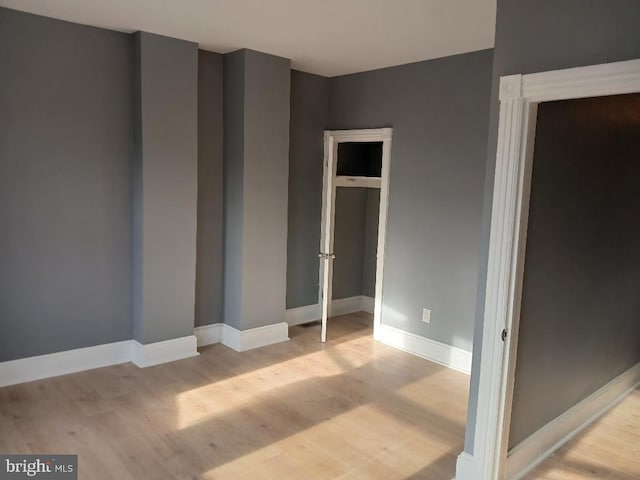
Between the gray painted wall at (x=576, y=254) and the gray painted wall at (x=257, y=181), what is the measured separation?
2555mm

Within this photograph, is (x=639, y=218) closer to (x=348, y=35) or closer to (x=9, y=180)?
(x=348, y=35)

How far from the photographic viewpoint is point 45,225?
371cm

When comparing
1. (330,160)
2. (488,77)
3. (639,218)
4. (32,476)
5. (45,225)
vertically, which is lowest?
(32,476)

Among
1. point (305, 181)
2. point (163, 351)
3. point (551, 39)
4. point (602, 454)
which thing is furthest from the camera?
point (305, 181)

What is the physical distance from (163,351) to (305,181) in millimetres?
2122

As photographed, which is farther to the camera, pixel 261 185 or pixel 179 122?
pixel 261 185

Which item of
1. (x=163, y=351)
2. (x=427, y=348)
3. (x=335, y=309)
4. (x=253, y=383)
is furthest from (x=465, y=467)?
(x=335, y=309)

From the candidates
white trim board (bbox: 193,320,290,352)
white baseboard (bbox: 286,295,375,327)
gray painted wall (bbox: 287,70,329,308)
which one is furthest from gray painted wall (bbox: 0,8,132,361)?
white baseboard (bbox: 286,295,375,327)

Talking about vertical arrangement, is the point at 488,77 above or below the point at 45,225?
above

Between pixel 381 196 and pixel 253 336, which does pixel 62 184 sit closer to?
pixel 253 336

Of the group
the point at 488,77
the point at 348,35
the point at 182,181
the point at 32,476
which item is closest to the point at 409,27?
the point at 348,35

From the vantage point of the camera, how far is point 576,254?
297 centimetres

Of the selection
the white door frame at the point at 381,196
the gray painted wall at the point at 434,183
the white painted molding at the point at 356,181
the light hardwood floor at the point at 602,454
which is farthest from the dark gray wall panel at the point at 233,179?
the light hardwood floor at the point at 602,454

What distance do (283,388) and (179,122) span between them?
222 cm
